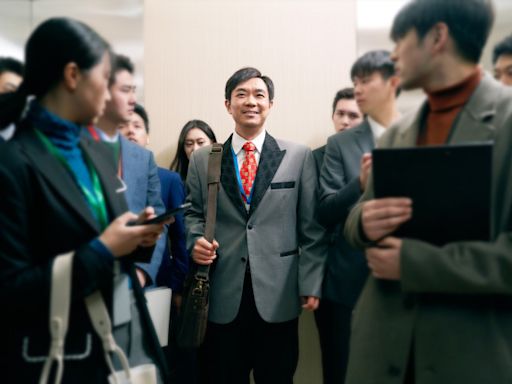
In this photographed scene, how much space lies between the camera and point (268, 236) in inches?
67.6

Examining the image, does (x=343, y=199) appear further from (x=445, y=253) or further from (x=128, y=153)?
(x=128, y=153)

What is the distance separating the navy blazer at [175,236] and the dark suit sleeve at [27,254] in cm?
72

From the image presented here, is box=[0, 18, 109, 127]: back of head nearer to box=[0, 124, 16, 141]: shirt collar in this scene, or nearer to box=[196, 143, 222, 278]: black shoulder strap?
box=[0, 124, 16, 141]: shirt collar

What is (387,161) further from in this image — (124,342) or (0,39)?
(0,39)

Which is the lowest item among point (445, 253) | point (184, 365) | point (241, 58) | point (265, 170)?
point (184, 365)

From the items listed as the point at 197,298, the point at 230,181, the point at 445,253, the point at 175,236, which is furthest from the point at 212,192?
the point at 445,253

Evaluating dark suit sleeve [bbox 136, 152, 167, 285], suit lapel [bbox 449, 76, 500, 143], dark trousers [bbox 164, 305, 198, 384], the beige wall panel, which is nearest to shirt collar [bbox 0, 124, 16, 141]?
dark suit sleeve [bbox 136, 152, 167, 285]

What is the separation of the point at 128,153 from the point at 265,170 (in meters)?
0.69

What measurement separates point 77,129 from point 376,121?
70cm

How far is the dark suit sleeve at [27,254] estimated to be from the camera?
2.75 feet

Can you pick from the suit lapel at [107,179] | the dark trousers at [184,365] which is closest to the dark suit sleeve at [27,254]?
the suit lapel at [107,179]

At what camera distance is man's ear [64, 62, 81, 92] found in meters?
0.90

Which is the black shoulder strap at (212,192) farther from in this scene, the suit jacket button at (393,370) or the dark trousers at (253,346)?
the suit jacket button at (393,370)

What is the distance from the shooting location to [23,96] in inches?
36.1
